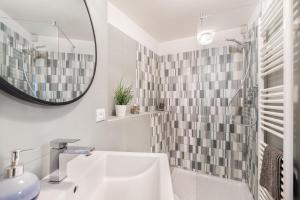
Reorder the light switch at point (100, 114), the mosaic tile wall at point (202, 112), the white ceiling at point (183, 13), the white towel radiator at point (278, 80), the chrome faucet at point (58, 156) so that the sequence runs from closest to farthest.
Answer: the chrome faucet at point (58, 156) → the white towel radiator at point (278, 80) → the light switch at point (100, 114) → the white ceiling at point (183, 13) → the mosaic tile wall at point (202, 112)

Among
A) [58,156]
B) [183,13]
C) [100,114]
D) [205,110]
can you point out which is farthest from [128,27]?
[58,156]

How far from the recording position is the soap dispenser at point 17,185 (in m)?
0.40

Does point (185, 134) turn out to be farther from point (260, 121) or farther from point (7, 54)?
point (7, 54)

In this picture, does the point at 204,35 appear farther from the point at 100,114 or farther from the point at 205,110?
the point at 100,114

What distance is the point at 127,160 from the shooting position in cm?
102

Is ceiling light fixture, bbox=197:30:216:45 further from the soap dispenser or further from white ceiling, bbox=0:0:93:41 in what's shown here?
the soap dispenser

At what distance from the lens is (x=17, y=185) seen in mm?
417

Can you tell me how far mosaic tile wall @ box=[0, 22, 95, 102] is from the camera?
588mm

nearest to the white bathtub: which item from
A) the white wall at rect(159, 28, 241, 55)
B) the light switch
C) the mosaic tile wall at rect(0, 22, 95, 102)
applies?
the light switch

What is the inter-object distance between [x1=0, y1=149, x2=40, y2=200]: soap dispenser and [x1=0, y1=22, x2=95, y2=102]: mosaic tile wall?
0.31m

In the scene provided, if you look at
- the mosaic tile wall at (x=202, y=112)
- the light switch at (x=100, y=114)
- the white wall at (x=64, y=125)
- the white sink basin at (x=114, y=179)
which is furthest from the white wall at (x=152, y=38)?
the white sink basin at (x=114, y=179)

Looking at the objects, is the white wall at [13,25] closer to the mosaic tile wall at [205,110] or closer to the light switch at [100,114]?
the light switch at [100,114]

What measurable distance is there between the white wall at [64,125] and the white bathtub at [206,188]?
117 cm

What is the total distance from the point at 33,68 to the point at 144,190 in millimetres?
782
